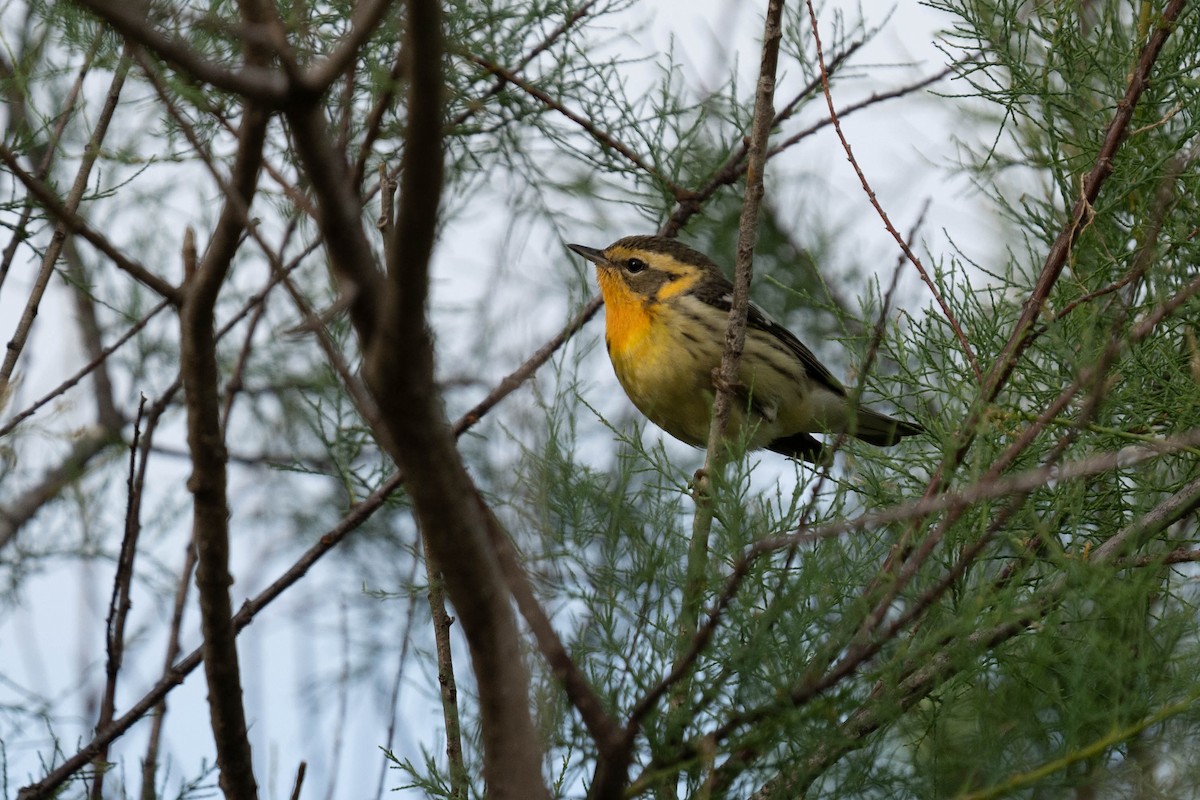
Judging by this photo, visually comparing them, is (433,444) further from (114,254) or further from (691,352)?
(691,352)

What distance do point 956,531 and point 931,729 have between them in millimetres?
398

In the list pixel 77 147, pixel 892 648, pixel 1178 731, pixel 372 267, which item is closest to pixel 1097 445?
pixel 1178 731

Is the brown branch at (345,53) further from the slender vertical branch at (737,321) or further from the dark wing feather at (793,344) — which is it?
the dark wing feather at (793,344)

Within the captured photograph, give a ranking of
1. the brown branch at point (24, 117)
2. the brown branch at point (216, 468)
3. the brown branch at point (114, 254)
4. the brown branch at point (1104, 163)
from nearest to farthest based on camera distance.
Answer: the brown branch at point (216, 468) < the brown branch at point (114, 254) < the brown branch at point (1104, 163) < the brown branch at point (24, 117)

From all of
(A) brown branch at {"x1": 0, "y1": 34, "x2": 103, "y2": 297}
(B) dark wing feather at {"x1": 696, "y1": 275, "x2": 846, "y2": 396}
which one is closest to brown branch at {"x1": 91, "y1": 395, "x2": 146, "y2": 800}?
(A) brown branch at {"x1": 0, "y1": 34, "x2": 103, "y2": 297}

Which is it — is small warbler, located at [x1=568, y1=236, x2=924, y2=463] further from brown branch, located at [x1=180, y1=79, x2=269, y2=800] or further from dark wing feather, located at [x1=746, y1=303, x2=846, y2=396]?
brown branch, located at [x1=180, y1=79, x2=269, y2=800]

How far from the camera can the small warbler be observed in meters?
4.86

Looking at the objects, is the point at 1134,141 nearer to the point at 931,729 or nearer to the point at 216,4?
the point at 931,729

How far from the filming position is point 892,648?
229 cm

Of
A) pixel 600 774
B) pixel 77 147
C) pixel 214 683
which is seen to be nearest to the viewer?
pixel 600 774

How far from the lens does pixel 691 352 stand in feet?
15.9

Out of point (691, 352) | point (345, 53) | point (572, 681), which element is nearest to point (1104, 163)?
point (572, 681)

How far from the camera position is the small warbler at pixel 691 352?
15.9 ft

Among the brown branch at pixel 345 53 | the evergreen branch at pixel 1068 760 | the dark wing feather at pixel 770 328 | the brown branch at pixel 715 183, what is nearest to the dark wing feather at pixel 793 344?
the dark wing feather at pixel 770 328
